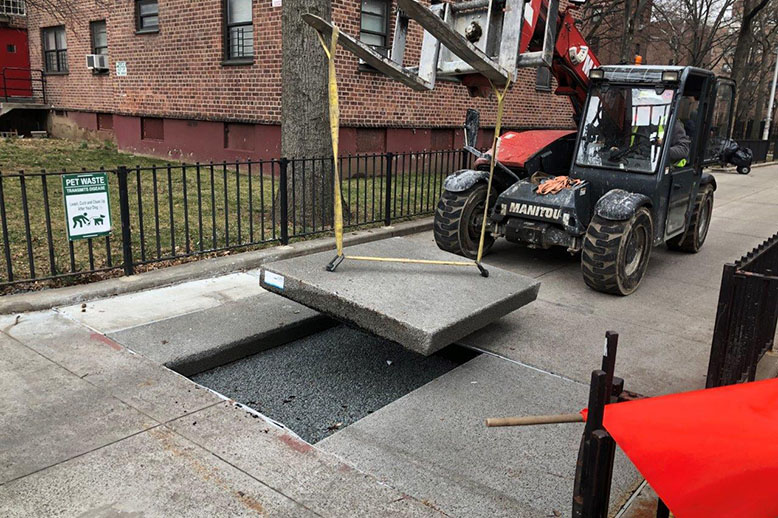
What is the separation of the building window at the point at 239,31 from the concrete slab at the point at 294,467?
36.1 feet

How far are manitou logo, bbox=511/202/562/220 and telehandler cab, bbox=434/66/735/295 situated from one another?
0.01 metres

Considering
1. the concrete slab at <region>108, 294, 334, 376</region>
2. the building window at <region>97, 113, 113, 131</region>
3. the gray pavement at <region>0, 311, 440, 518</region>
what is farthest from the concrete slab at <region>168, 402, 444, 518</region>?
the building window at <region>97, 113, 113, 131</region>

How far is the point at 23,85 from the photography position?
70.0ft

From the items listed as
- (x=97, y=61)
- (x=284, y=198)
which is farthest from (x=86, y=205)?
(x=97, y=61)

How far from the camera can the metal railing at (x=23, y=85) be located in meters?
20.3

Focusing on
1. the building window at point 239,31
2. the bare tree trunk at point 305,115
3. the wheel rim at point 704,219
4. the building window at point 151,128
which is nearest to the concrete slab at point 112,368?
the bare tree trunk at point 305,115

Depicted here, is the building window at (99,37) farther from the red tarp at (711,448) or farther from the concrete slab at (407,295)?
the red tarp at (711,448)

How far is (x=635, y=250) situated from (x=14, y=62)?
21862 mm

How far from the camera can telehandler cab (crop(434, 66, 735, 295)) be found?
6.40m

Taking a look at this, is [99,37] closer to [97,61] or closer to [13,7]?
[97,61]

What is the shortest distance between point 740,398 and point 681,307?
A: 4.73m

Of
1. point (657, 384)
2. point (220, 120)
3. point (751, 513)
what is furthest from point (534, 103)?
point (751, 513)

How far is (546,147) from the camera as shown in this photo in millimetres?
7965

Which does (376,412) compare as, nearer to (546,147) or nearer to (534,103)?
(546,147)
